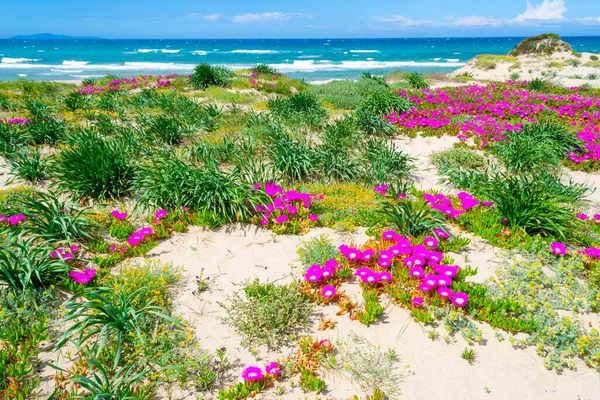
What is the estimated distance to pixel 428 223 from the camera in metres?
5.30

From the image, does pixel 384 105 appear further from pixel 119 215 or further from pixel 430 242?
pixel 119 215

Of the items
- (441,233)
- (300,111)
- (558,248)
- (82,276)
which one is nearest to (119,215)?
(82,276)

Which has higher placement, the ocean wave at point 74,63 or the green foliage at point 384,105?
the ocean wave at point 74,63

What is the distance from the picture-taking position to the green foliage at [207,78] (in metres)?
17.5

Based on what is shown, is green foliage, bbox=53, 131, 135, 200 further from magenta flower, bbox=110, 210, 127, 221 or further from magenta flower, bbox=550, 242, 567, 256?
magenta flower, bbox=550, 242, 567, 256

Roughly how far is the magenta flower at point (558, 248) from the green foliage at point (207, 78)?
16.1m

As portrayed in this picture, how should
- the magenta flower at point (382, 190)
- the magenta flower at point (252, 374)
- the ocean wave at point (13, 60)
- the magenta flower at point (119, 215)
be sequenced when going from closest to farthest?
1. the magenta flower at point (252, 374)
2. the magenta flower at point (119, 215)
3. the magenta flower at point (382, 190)
4. the ocean wave at point (13, 60)

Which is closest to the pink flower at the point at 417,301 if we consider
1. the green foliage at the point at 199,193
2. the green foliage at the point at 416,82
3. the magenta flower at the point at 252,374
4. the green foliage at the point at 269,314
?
the green foliage at the point at 269,314

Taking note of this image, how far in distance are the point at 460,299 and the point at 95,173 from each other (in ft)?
19.2

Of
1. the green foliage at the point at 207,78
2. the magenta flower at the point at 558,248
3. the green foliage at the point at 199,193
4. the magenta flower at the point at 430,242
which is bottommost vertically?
the magenta flower at the point at 558,248

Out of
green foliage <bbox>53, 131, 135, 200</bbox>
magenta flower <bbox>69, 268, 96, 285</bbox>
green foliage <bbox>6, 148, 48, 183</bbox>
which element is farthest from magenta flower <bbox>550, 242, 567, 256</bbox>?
green foliage <bbox>6, 148, 48, 183</bbox>

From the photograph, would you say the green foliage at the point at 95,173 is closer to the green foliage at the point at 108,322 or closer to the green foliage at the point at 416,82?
the green foliage at the point at 108,322

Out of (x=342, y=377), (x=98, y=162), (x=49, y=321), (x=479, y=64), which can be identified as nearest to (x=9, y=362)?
(x=49, y=321)

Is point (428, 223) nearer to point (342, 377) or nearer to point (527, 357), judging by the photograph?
point (527, 357)
